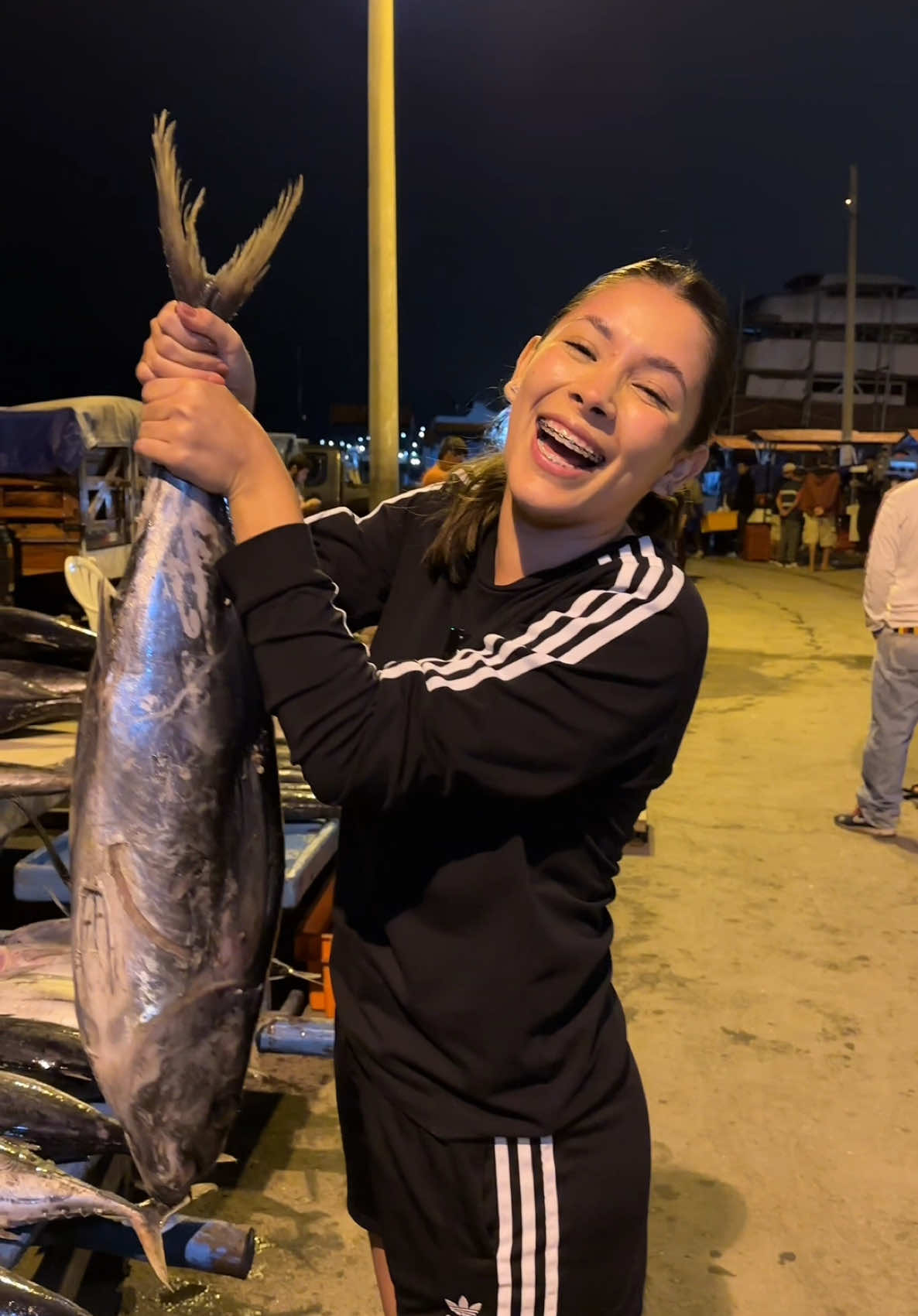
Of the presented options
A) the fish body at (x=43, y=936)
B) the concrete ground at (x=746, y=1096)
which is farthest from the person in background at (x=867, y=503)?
the fish body at (x=43, y=936)

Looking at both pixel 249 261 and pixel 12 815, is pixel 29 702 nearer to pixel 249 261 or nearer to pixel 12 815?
pixel 12 815

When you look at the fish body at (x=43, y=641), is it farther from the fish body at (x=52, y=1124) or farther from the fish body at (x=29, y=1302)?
the fish body at (x=29, y=1302)

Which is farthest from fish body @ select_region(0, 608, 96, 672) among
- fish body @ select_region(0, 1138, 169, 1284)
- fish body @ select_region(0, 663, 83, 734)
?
fish body @ select_region(0, 1138, 169, 1284)

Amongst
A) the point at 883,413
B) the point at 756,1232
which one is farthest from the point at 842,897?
the point at 883,413

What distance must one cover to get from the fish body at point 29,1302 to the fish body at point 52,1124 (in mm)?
385

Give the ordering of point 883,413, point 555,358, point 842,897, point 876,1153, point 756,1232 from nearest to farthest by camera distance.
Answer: point 555,358
point 756,1232
point 876,1153
point 842,897
point 883,413

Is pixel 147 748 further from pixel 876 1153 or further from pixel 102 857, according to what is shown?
pixel 876 1153

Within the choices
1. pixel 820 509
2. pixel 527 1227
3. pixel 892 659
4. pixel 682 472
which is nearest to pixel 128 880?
pixel 527 1227

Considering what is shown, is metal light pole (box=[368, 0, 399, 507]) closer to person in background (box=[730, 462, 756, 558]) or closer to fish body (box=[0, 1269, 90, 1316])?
fish body (box=[0, 1269, 90, 1316])

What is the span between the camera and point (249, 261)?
4.44 ft

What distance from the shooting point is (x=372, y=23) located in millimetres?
7031

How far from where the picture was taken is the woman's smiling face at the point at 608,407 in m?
1.34

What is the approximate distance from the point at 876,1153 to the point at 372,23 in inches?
274

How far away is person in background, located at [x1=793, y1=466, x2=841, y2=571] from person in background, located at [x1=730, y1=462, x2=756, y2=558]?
5.23 ft
